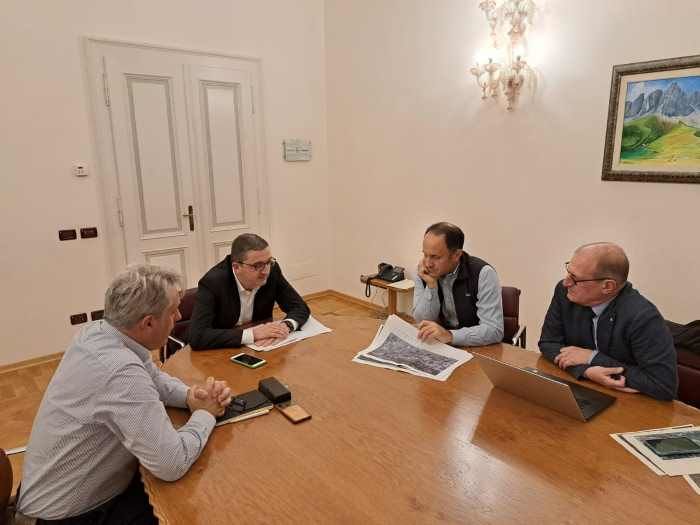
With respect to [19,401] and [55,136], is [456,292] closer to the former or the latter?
[19,401]

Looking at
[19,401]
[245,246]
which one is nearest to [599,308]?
[245,246]

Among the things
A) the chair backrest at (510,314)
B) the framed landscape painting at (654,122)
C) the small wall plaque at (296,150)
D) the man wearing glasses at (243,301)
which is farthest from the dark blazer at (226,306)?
the small wall plaque at (296,150)

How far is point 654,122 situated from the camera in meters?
2.68

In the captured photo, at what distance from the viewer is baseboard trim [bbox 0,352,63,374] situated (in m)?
3.50

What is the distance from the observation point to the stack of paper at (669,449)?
1.12m

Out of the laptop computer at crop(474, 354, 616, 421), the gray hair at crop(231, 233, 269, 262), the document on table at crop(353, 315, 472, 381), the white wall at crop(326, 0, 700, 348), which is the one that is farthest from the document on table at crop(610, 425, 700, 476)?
the white wall at crop(326, 0, 700, 348)

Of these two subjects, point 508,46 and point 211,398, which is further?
point 508,46

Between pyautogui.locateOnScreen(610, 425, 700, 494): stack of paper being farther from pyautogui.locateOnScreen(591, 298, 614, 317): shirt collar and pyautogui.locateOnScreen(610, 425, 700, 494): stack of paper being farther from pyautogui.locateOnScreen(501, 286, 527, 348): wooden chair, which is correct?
pyautogui.locateOnScreen(501, 286, 527, 348): wooden chair

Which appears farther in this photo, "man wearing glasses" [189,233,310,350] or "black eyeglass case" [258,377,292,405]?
"man wearing glasses" [189,233,310,350]

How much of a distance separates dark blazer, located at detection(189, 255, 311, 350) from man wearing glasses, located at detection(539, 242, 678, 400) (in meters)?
1.13

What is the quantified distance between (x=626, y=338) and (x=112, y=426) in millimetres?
1597

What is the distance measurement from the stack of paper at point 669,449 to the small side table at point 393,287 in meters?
2.90

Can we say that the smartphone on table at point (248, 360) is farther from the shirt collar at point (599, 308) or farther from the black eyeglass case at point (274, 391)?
the shirt collar at point (599, 308)

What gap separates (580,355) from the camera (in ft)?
5.34
